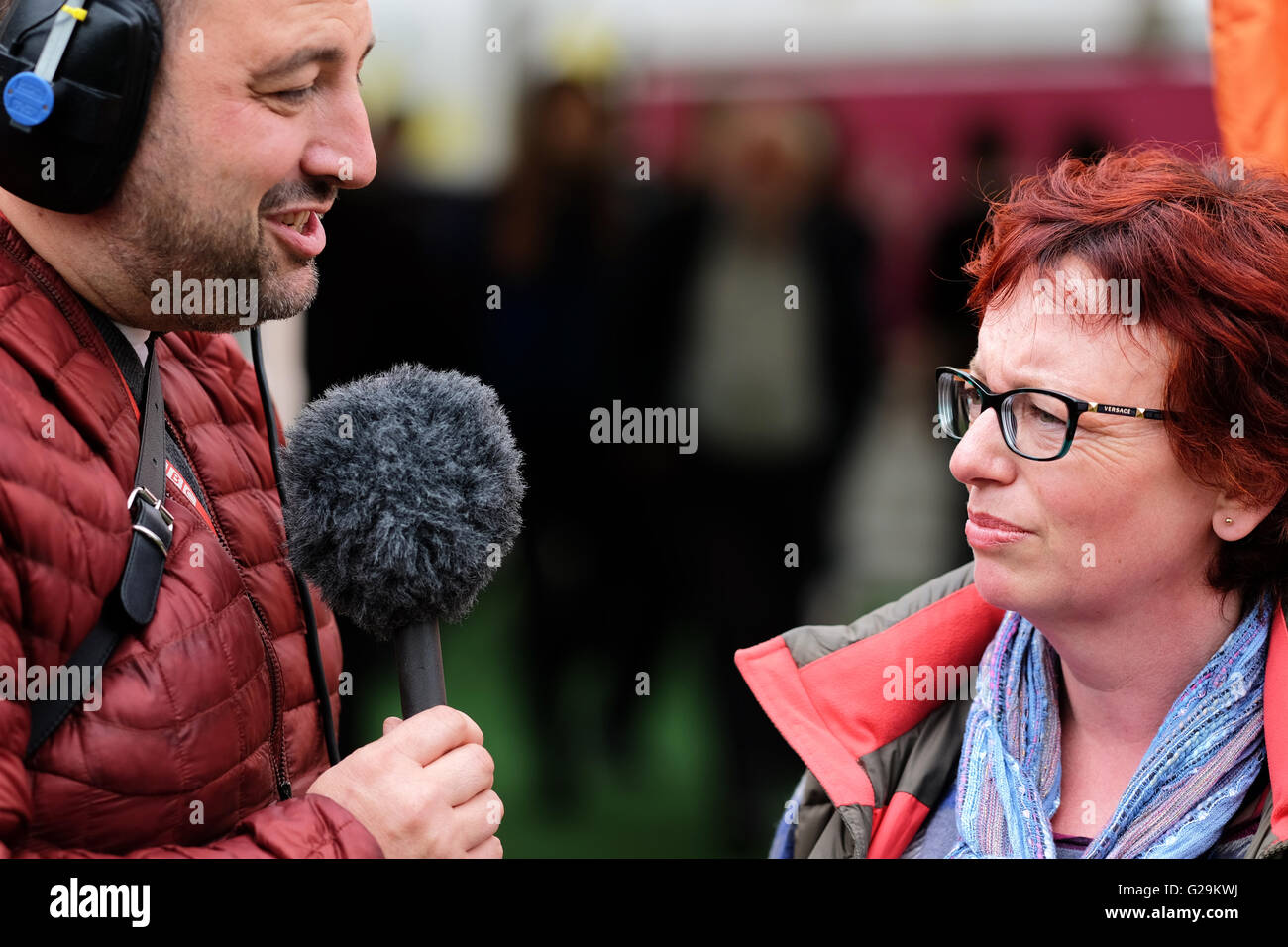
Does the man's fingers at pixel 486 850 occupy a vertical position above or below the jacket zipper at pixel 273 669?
below

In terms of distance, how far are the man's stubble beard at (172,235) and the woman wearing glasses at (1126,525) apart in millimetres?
985

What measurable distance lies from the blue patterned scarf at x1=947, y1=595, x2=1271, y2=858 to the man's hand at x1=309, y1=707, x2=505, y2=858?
29.1 inches

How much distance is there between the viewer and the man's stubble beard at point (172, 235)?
4.86 feet

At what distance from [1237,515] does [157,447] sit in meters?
1.40

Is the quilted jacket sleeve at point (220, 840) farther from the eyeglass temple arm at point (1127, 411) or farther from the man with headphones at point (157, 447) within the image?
the eyeglass temple arm at point (1127, 411)

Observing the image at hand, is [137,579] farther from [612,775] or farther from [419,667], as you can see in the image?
[612,775]

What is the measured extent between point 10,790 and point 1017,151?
11.3 ft

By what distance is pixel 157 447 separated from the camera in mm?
1522

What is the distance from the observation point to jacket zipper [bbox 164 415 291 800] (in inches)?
64.3

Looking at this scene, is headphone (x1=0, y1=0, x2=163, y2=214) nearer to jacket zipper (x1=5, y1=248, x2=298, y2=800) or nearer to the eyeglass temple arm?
jacket zipper (x1=5, y1=248, x2=298, y2=800)

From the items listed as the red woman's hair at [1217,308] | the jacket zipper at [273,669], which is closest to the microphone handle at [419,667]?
the jacket zipper at [273,669]
